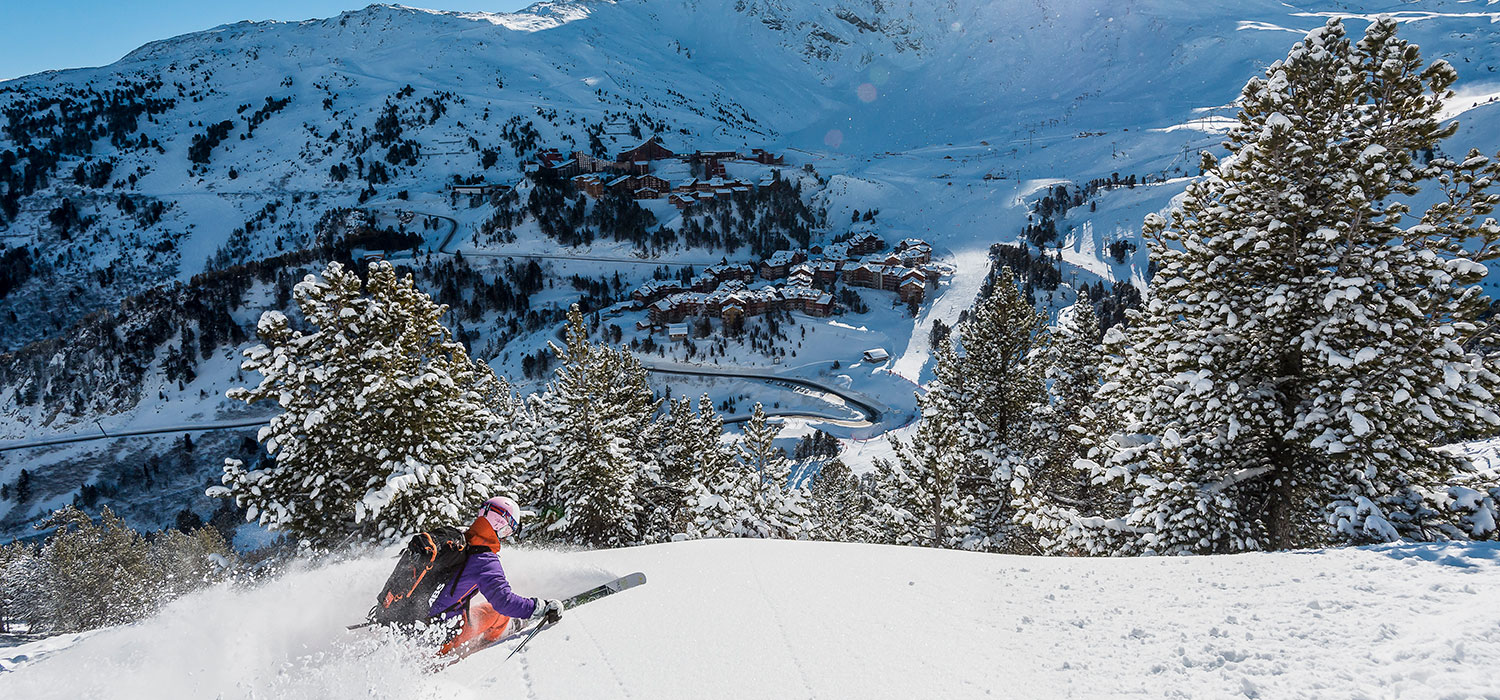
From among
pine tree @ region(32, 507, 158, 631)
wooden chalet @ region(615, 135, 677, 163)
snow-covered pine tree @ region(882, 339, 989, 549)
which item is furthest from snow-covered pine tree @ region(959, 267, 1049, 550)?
wooden chalet @ region(615, 135, 677, 163)

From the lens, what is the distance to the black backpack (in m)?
6.14

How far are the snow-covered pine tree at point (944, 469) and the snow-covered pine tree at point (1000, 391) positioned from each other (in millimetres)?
230

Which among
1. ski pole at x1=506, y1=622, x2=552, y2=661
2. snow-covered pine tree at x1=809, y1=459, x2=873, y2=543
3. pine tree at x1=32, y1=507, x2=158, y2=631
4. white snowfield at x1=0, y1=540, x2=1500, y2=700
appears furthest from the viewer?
pine tree at x1=32, y1=507, x2=158, y2=631

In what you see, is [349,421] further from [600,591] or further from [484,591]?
[484,591]

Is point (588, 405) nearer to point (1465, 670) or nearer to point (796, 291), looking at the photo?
point (1465, 670)

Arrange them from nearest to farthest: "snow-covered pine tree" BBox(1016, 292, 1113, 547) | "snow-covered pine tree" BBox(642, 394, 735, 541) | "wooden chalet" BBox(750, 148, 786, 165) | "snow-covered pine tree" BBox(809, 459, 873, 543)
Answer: "snow-covered pine tree" BBox(1016, 292, 1113, 547) < "snow-covered pine tree" BBox(642, 394, 735, 541) < "snow-covered pine tree" BBox(809, 459, 873, 543) < "wooden chalet" BBox(750, 148, 786, 165)

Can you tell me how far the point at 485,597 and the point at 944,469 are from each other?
16.8 metres

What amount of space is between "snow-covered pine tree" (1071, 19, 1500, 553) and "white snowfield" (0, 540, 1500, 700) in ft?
10.4

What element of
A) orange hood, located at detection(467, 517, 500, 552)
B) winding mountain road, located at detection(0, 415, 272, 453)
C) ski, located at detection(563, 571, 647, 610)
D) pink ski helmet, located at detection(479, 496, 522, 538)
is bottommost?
winding mountain road, located at detection(0, 415, 272, 453)

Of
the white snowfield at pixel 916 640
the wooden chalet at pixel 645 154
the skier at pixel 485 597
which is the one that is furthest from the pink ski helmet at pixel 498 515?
the wooden chalet at pixel 645 154

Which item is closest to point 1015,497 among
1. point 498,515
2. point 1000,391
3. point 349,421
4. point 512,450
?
point 1000,391

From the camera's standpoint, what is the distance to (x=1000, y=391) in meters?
20.6

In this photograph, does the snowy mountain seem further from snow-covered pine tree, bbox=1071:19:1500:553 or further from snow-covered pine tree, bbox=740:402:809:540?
snow-covered pine tree, bbox=1071:19:1500:553

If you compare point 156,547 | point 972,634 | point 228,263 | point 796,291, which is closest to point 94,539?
point 156,547
